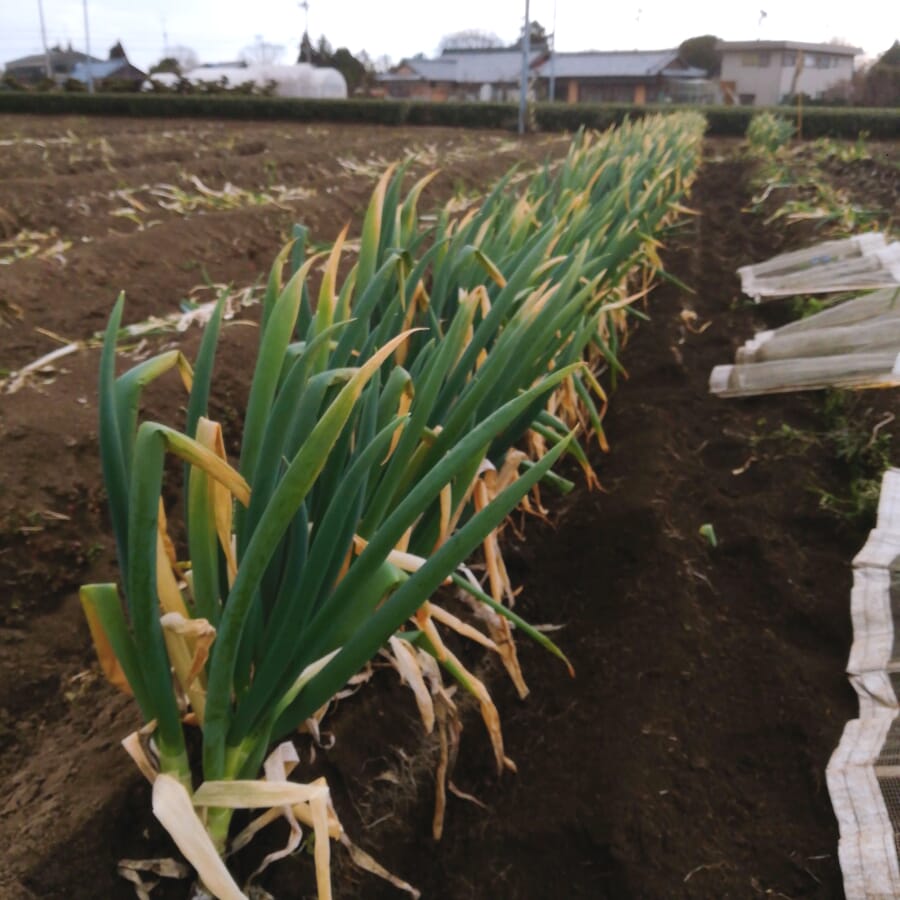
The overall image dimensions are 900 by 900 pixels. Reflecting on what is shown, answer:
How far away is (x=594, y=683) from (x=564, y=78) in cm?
3948

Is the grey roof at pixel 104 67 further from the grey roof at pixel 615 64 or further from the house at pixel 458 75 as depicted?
the grey roof at pixel 615 64

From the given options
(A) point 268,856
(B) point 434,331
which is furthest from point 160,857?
(B) point 434,331

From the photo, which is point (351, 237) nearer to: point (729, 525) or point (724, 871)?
point (729, 525)

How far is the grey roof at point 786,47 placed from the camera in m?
37.9

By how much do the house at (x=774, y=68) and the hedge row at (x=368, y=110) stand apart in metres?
17.1

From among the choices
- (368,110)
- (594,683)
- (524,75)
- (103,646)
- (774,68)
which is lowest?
(594,683)

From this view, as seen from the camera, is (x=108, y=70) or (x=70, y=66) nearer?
(x=108, y=70)

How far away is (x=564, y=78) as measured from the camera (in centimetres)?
3712

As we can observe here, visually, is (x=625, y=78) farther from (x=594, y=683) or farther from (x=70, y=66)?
(x=594, y=683)

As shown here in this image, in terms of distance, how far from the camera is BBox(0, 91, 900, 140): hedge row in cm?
2034

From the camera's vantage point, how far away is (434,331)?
5.31ft

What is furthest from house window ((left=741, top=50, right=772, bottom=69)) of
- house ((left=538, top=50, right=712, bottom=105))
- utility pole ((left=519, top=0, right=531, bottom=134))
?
utility pole ((left=519, top=0, right=531, bottom=134))

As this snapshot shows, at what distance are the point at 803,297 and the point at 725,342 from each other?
0.53 metres

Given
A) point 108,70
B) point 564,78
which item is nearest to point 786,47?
point 564,78
